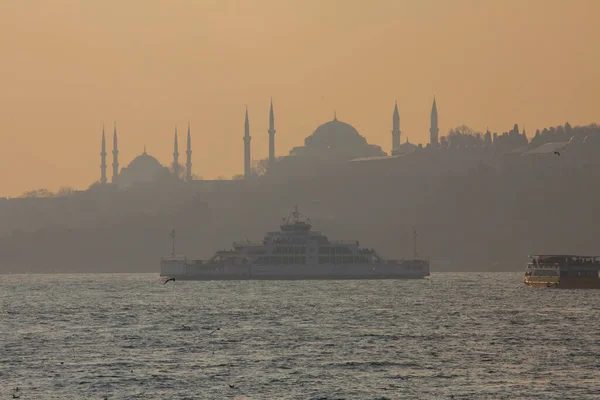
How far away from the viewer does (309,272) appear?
174000 millimetres

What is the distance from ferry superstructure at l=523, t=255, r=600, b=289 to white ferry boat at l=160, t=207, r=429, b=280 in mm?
31515

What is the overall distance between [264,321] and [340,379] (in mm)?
30724

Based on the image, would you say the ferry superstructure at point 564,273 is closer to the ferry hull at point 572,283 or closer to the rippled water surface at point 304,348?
the ferry hull at point 572,283

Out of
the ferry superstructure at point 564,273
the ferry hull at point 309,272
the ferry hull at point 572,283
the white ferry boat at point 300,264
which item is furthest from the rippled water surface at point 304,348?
the white ferry boat at point 300,264

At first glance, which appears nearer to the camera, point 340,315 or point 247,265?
point 340,315

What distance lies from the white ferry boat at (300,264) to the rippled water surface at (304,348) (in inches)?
1965

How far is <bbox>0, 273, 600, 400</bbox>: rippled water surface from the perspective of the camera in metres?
60.2

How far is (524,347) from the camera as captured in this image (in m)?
75.1

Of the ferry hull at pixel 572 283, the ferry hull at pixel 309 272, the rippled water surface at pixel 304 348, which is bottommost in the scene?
the rippled water surface at pixel 304 348

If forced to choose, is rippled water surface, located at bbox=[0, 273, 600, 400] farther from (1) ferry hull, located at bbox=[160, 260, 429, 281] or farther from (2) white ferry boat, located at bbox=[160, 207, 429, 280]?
(2) white ferry boat, located at bbox=[160, 207, 429, 280]

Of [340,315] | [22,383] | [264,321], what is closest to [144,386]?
[22,383]

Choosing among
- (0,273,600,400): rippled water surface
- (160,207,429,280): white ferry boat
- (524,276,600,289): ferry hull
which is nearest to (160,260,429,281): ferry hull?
(160,207,429,280): white ferry boat

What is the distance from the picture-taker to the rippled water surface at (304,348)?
60.2 metres

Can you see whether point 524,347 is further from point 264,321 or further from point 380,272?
point 380,272
